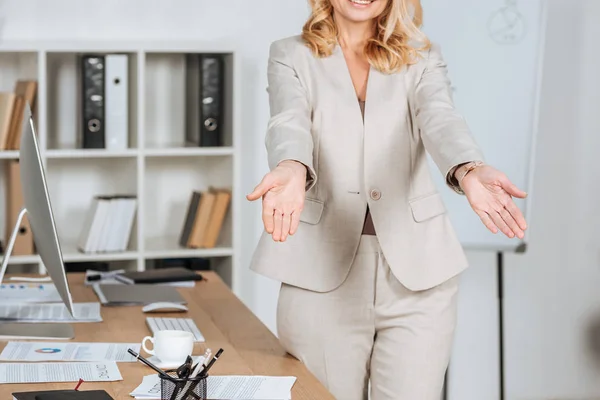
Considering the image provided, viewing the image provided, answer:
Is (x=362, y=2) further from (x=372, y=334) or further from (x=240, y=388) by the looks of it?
(x=240, y=388)

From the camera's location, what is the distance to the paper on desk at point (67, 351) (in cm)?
201

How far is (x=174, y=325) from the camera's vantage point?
2.32 m

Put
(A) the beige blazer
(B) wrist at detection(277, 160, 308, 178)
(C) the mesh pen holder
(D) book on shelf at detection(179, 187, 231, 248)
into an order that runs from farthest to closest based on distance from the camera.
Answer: (D) book on shelf at detection(179, 187, 231, 248), (A) the beige blazer, (B) wrist at detection(277, 160, 308, 178), (C) the mesh pen holder

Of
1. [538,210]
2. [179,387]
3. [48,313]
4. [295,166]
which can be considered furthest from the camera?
[538,210]

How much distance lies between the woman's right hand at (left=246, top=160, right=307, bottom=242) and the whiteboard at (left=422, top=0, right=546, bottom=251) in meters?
2.13

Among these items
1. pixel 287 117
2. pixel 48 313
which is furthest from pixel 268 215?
pixel 48 313

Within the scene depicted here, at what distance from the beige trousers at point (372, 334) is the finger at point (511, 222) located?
381 millimetres

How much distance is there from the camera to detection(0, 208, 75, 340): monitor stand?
7.20 feet

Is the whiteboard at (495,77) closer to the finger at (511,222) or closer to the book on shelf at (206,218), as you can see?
the book on shelf at (206,218)

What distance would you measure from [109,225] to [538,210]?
1.92m

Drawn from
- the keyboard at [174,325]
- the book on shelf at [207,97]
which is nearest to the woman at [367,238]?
the keyboard at [174,325]

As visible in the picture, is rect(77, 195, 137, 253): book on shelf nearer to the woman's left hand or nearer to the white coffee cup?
the white coffee cup

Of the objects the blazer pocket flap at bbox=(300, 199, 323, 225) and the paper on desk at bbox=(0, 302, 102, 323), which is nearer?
the blazer pocket flap at bbox=(300, 199, 323, 225)

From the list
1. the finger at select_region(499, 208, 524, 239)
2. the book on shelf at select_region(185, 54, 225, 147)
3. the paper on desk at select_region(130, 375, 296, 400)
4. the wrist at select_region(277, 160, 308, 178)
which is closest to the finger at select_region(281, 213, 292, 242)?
the wrist at select_region(277, 160, 308, 178)
